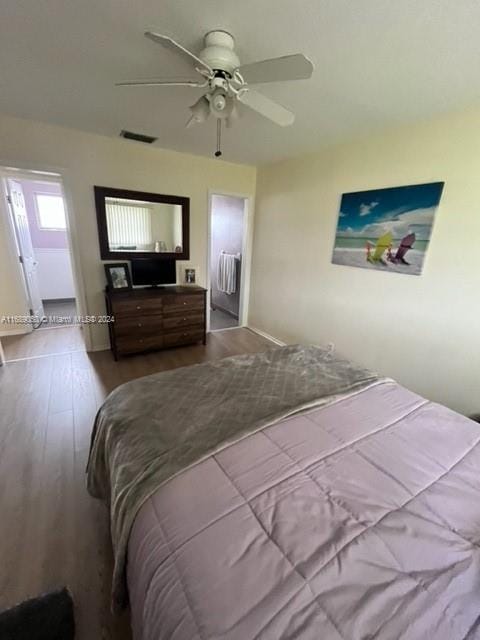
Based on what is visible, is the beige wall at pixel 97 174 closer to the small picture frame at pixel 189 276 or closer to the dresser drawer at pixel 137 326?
the small picture frame at pixel 189 276

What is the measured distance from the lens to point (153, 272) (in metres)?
3.48

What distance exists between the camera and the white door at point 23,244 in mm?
3441

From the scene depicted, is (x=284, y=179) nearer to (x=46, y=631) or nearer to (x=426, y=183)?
(x=426, y=183)

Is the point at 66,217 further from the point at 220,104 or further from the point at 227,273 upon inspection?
the point at 227,273

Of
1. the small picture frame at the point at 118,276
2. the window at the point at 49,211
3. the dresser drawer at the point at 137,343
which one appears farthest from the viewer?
the window at the point at 49,211

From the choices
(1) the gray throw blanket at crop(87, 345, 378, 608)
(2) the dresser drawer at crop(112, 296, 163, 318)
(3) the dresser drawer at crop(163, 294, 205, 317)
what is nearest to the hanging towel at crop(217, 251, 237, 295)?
(3) the dresser drawer at crop(163, 294, 205, 317)

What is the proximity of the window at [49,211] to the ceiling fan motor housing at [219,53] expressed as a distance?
15.7 feet

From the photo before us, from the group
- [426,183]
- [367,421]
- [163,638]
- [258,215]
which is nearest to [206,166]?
[258,215]

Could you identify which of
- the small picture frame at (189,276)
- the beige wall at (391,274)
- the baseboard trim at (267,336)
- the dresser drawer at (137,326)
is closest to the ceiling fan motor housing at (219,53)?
the beige wall at (391,274)

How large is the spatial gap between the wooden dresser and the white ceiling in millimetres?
1716

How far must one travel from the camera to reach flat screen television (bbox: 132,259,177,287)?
338cm

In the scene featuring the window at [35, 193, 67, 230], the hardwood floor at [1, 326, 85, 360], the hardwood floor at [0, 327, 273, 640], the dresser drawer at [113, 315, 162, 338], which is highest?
the window at [35, 193, 67, 230]

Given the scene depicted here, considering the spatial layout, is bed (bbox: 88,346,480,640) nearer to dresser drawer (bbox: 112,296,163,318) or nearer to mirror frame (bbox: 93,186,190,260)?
dresser drawer (bbox: 112,296,163,318)

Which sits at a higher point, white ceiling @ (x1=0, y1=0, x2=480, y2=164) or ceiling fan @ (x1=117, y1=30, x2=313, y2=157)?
white ceiling @ (x1=0, y1=0, x2=480, y2=164)
